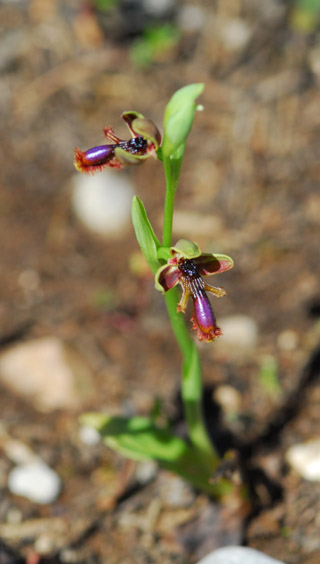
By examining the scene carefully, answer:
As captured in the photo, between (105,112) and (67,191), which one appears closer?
(67,191)

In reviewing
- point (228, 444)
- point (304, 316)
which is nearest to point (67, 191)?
point (304, 316)

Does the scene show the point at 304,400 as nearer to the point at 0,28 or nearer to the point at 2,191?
the point at 2,191

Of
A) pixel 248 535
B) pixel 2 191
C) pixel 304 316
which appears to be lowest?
pixel 248 535

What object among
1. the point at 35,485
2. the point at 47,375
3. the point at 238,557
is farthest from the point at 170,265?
the point at 47,375

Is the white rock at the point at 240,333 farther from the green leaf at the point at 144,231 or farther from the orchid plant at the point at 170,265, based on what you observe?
the green leaf at the point at 144,231

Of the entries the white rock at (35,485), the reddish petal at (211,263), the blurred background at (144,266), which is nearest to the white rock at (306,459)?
the blurred background at (144,266)

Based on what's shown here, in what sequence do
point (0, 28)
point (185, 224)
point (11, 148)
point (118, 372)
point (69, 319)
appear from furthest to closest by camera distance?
1. point (0, 28)
2. point (11, 148)
3. point (185, 224)
4. point (69, 319)
5. point (118, 372)
